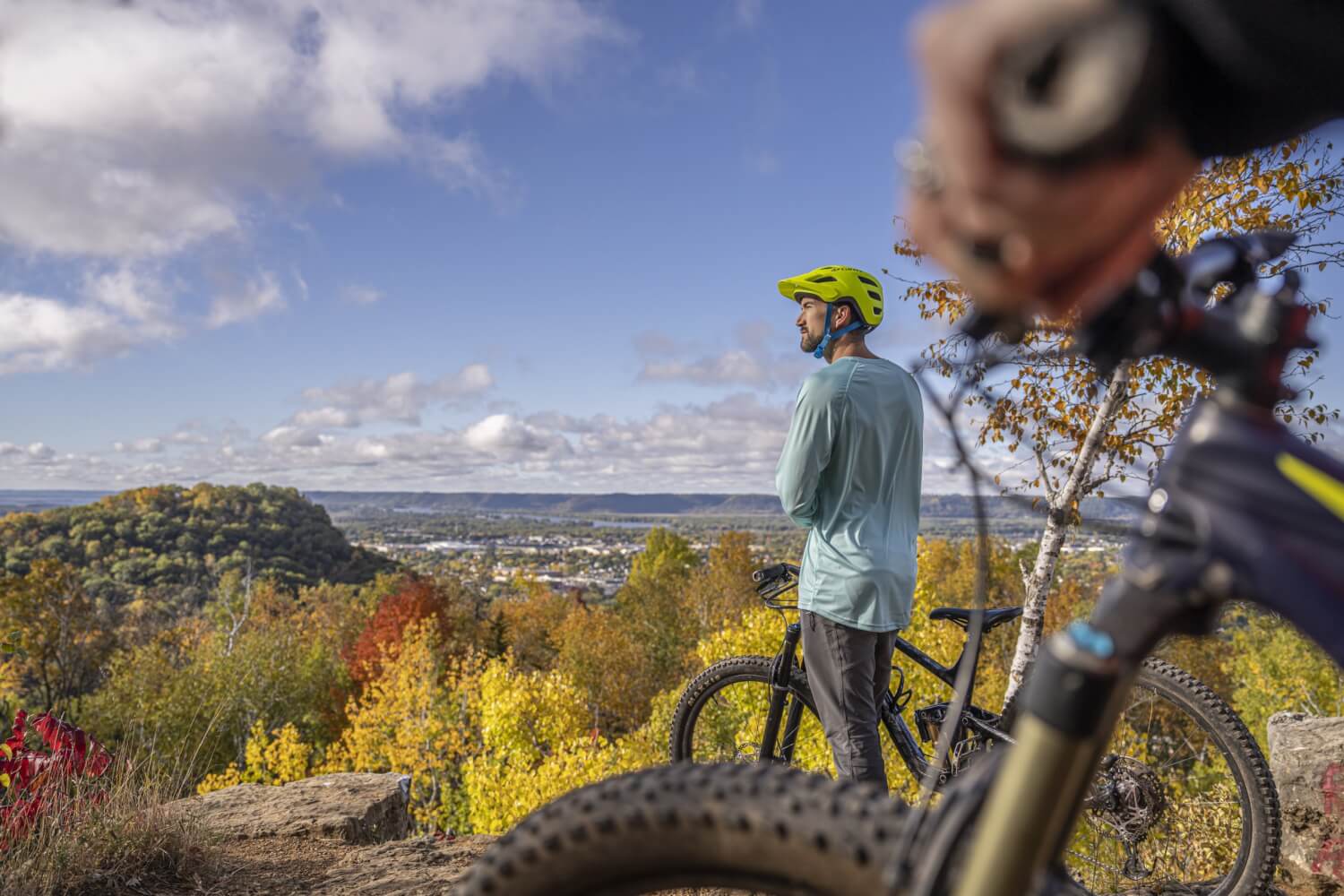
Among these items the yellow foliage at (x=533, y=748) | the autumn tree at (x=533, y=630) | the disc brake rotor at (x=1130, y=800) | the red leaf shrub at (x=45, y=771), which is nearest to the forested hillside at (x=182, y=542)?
the autumn tree at (x=533, y=630)

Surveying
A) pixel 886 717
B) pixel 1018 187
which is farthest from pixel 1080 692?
pixel 886 717

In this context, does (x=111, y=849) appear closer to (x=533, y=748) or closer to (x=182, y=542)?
(x=533, y=748)

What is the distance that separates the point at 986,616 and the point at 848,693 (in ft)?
2.35

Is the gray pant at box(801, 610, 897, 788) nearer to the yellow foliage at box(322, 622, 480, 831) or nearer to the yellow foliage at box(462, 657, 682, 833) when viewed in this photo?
the yellow foliage at box(462, 657, 682, 833)

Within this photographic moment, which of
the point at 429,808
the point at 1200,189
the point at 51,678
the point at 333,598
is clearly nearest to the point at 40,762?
the point at 1200,189

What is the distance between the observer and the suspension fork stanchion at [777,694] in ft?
12.2

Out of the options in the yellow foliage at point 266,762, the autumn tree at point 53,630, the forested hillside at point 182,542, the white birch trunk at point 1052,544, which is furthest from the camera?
the forested hillside at point 182,542

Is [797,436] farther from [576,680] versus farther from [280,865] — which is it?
[576,680]

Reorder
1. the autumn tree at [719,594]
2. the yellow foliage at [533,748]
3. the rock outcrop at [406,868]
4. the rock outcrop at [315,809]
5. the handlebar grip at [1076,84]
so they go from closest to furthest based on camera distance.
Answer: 1. the handlebar grip at [1076,84]
2. the rock outcrop at [406,868]
3. the rock outcrop at [315,809]
4. the yellow foliage at [533,748]
5. the autumn tree at [719,594]

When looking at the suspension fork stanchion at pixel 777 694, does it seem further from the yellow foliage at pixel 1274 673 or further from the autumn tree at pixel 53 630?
the autumn tree at pixel 53 630

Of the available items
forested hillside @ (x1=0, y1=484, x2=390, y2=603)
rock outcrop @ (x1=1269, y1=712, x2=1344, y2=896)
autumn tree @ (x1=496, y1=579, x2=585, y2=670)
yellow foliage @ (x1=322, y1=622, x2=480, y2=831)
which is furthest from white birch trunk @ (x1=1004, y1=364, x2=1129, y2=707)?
forested hillside @ (x1=0, y1=484, x2=390, y2=603)

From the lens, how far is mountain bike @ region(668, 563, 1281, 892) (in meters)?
3.19

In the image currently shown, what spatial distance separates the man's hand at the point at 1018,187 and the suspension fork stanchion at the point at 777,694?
306cm

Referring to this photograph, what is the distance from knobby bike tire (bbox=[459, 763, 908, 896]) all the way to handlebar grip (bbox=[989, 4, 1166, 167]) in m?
0.93
